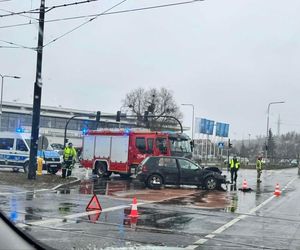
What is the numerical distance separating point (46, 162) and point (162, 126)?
57.6 meters

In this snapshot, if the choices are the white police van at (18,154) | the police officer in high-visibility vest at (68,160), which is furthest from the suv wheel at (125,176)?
the police officer in high-visibility vest at (68,160)

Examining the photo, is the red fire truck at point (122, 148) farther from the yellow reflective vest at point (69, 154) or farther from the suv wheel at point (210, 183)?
the suv wheel at point (210, 183)

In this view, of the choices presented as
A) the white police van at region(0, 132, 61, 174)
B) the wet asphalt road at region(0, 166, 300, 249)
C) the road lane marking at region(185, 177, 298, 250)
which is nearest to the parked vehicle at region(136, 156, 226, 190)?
the wet asphalt road at region(0, 166, 300, 249)

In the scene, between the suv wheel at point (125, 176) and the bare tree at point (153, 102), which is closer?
the suv wheel at point (125, 176)

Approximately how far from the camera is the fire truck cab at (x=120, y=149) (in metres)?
28.5

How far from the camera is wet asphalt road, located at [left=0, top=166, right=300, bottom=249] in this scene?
9.38 metres

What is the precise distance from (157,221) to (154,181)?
36.4ft

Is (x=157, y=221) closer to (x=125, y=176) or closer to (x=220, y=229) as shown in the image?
(x=220, y=229)

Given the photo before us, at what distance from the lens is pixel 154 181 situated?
23.2 metres

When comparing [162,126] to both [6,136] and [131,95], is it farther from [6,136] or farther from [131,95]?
[6,136]

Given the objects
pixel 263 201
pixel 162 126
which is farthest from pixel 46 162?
pixel 162 126

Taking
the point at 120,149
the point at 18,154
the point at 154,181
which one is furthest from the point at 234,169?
the point at 18,154

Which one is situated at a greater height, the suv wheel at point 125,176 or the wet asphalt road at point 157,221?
the suv wheel at point 125,176

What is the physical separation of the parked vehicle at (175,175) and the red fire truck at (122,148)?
4.83 m
